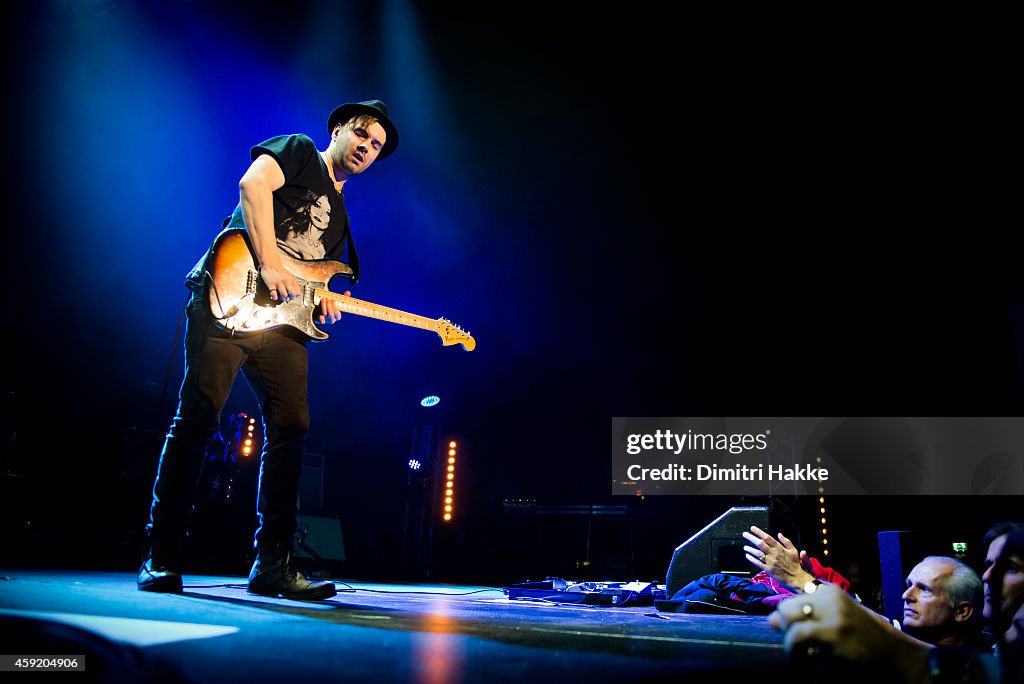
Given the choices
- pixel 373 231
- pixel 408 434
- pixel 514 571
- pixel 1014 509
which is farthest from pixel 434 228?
pixel 1014 509

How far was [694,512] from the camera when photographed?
34.7ft

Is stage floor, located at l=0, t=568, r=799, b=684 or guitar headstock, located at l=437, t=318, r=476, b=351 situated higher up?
guitar headstock, located at l=437, t=318, r=476, b=351

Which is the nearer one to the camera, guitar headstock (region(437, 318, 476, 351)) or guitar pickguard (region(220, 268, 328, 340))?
guitar pickguard (region(220, 268, 328, 340))

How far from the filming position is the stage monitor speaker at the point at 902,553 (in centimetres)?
339

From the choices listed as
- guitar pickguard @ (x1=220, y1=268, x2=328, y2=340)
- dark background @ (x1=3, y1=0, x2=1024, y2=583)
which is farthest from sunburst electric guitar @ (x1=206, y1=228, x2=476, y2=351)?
dark background @ (x1=3, y1=0, x2=1024, y2=583)

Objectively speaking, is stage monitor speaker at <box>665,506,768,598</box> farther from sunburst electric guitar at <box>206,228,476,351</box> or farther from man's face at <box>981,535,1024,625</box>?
sunburst electric guitar at <box>206,228,476,351</box>

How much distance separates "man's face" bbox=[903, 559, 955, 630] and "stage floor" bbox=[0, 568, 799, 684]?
1279mm

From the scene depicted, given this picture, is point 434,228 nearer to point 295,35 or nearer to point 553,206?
point 553,206

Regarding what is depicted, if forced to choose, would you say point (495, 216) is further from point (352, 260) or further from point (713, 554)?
point (713, 554)

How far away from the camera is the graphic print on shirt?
2.55 meters

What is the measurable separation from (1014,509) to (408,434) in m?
9.47

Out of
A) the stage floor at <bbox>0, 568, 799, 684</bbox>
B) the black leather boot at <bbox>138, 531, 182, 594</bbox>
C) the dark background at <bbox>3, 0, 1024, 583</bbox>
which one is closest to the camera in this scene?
the stage floor at <bbox>0, 568, 799, 684</bbox>

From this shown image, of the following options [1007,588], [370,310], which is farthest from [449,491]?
[1007,588]

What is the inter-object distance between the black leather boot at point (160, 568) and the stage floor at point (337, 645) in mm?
288
